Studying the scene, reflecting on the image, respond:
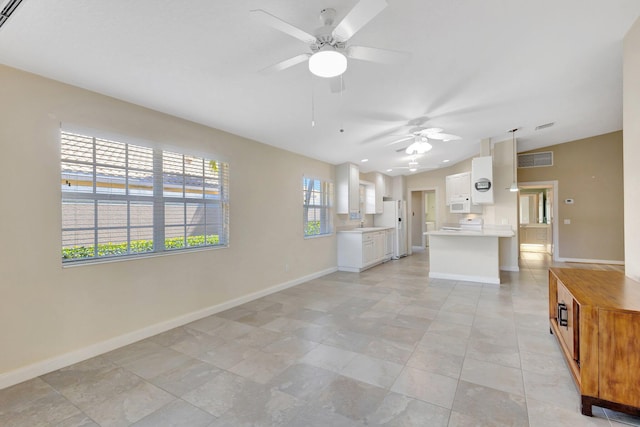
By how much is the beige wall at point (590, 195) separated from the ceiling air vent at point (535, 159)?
0.11 m

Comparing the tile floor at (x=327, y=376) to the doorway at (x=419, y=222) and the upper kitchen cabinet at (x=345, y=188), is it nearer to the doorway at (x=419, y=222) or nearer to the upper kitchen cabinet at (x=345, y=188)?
the upper kitchen cabinet at (x=345, y=188)

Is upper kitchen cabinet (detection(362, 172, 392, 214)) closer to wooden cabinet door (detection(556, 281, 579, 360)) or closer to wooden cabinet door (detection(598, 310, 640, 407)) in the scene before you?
wooden cabinet door (detection(556, 281, 579, 360))

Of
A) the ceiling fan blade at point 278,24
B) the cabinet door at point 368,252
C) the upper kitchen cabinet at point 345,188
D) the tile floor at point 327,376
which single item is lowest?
the tile floor at point 327,376

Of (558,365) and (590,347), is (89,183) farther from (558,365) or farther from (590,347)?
(558,365)

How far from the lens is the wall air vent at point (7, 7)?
5.07 feet

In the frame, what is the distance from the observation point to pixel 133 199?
294cm

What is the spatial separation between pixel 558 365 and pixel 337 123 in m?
3.49

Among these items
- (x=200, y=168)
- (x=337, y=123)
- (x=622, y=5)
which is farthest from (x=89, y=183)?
(x=622, y=5)

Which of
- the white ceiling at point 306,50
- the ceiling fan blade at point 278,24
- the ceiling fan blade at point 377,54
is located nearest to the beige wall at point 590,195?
the white ceiling at point 306,50

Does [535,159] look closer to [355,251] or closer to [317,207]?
[355,251]

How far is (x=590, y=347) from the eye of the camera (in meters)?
1.71

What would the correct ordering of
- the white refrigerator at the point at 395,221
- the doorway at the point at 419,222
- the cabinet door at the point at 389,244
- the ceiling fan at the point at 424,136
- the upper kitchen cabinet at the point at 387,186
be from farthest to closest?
1. the doorway at the point at 419,222
2. the upper kitchen cabinet at the point at 387,186
3. the white refrigerator at the point at 395,221
4. the cabinet door at the point at 389,244
5. the ceiling fan at the point at 424,136

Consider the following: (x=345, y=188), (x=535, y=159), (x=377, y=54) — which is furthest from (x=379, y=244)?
(x=377, y=54)

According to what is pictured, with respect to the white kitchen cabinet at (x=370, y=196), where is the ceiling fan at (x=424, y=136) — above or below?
above
